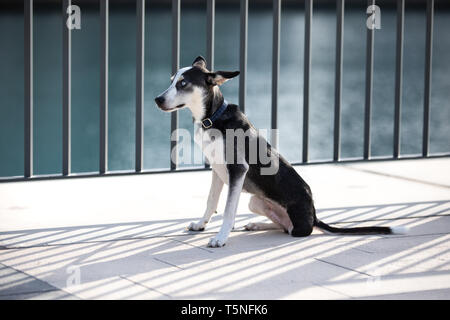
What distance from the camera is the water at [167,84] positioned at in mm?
7934

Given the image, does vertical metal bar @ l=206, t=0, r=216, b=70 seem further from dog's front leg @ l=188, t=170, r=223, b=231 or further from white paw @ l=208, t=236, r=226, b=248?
white paw @ l=208, t=236, r=226, b=248

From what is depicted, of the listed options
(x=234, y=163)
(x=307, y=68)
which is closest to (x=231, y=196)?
(x=234, y=163)

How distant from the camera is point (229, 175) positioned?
3.91 metres

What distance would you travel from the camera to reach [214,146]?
3.93 m

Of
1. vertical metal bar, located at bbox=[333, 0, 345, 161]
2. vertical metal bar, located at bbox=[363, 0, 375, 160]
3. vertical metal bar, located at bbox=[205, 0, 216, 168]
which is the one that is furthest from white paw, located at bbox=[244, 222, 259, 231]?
vertical metal bar, located at bbox=[363, 0, 375, 160]

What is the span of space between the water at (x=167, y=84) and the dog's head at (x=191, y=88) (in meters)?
3.08

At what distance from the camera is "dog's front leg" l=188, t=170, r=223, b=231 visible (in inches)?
162

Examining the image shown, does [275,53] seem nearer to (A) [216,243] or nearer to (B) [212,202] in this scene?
(B) [212,202]

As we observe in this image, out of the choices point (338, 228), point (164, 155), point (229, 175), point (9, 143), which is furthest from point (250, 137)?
point (9, 143)

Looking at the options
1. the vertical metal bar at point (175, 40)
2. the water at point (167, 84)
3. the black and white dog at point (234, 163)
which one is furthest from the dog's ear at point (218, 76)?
the water at point (167, 84)

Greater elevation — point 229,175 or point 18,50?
point 18,50
